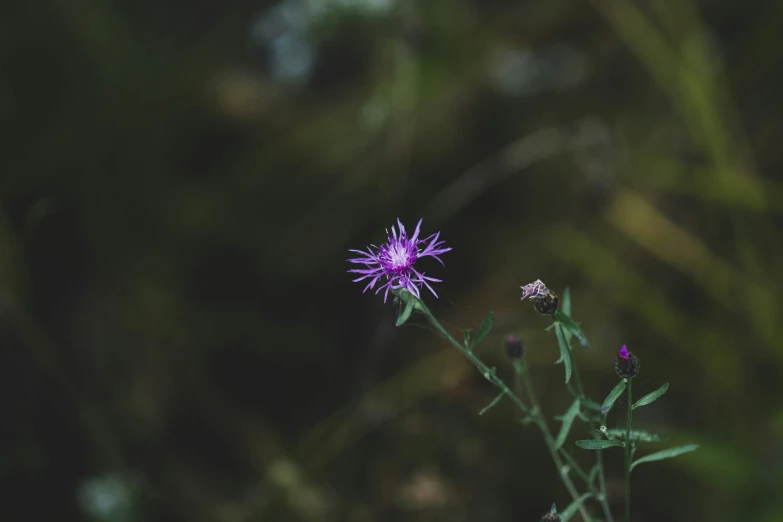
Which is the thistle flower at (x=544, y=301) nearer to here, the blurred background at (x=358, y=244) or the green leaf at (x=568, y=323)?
the green leaf at (x=568, y=323)

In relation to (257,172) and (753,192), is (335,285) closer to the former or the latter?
(257,172)

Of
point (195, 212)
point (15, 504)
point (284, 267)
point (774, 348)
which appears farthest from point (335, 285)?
point (774, 348)

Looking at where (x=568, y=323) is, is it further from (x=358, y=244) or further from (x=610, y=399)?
(x=358, y=244)

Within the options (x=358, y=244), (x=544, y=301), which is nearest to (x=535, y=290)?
(x=544, y=301)

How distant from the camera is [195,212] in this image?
5.51 feet

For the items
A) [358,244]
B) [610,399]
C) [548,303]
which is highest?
[358,244]

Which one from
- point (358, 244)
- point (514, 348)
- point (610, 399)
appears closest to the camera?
point (610, 399)

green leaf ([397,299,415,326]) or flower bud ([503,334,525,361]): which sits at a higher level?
green leaf ([397,299,415,326])

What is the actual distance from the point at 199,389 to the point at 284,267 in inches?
13.6

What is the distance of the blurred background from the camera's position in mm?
1441

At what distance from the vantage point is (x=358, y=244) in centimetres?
164

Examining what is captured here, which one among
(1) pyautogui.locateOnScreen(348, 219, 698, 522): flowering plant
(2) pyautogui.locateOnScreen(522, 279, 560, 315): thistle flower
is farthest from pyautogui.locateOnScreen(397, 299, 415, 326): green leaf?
(2) pyautogui.locateOnScreen(522, 279, 560, 315): thistle flower

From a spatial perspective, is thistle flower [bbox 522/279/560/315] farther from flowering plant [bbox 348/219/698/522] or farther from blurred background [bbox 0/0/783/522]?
blurred background [bbox 0/0/783/522]

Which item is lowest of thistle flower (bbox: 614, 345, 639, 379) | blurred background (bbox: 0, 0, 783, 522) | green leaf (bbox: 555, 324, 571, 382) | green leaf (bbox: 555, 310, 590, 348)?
thistle flower (bbox: 614, 345, 639, 379)
